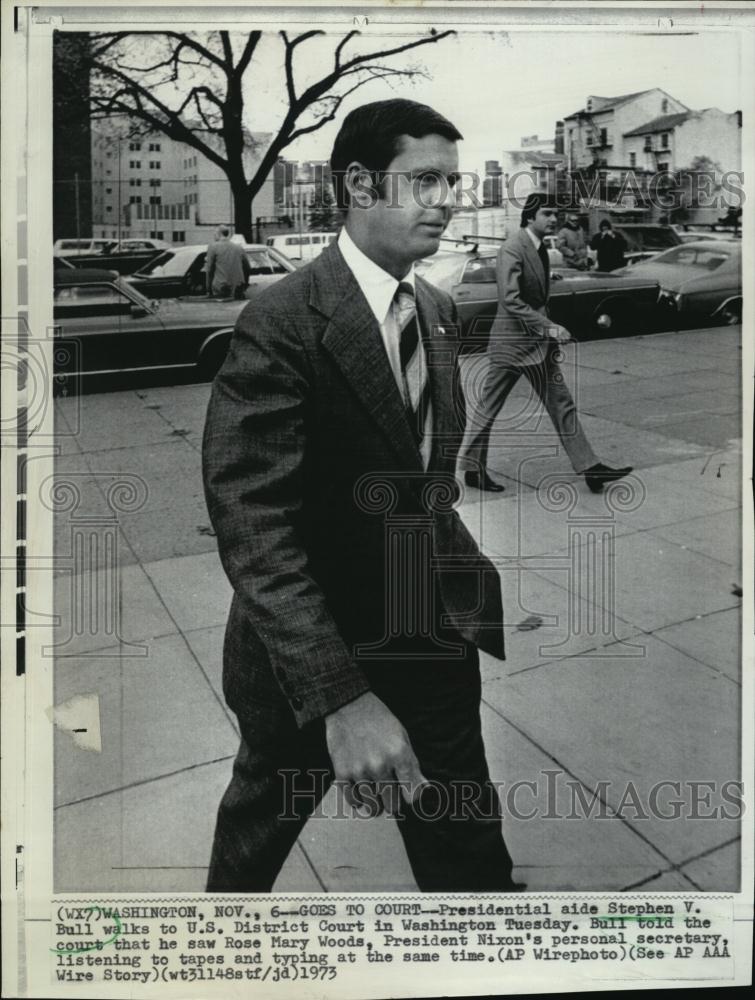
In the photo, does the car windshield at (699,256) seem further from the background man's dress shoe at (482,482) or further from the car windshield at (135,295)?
the car windshield at (135,295)

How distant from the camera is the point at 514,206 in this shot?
226 cm

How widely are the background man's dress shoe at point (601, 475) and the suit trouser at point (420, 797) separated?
70 centimetres

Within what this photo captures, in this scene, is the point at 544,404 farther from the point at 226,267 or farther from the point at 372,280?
the point at 226,267

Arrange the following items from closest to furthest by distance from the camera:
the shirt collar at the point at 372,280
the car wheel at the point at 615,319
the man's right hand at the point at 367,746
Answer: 1. the man's right hand at the point at 367,746
2. the shirt collar at the point at 372,280
3. the car wheel at the point at 615,319

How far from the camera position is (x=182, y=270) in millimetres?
2266

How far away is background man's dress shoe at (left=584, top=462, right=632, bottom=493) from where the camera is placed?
244 centimetres

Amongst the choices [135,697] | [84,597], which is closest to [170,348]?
[84,597]

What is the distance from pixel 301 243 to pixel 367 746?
4.17 feet

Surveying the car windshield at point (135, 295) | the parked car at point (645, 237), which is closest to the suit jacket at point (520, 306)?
the parked car at point (645, 237)

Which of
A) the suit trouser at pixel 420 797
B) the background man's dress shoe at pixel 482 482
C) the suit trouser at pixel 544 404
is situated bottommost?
the suit trouser at pixel 420 797

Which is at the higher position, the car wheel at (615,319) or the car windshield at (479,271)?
the car windshield at (479,271)

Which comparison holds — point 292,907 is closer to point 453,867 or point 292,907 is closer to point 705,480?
point 453,867

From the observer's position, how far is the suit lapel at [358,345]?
175 cm

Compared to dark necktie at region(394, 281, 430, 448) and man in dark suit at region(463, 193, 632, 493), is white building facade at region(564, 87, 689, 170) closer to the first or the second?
man in dark suit at region(463, 193, 632, 493)
